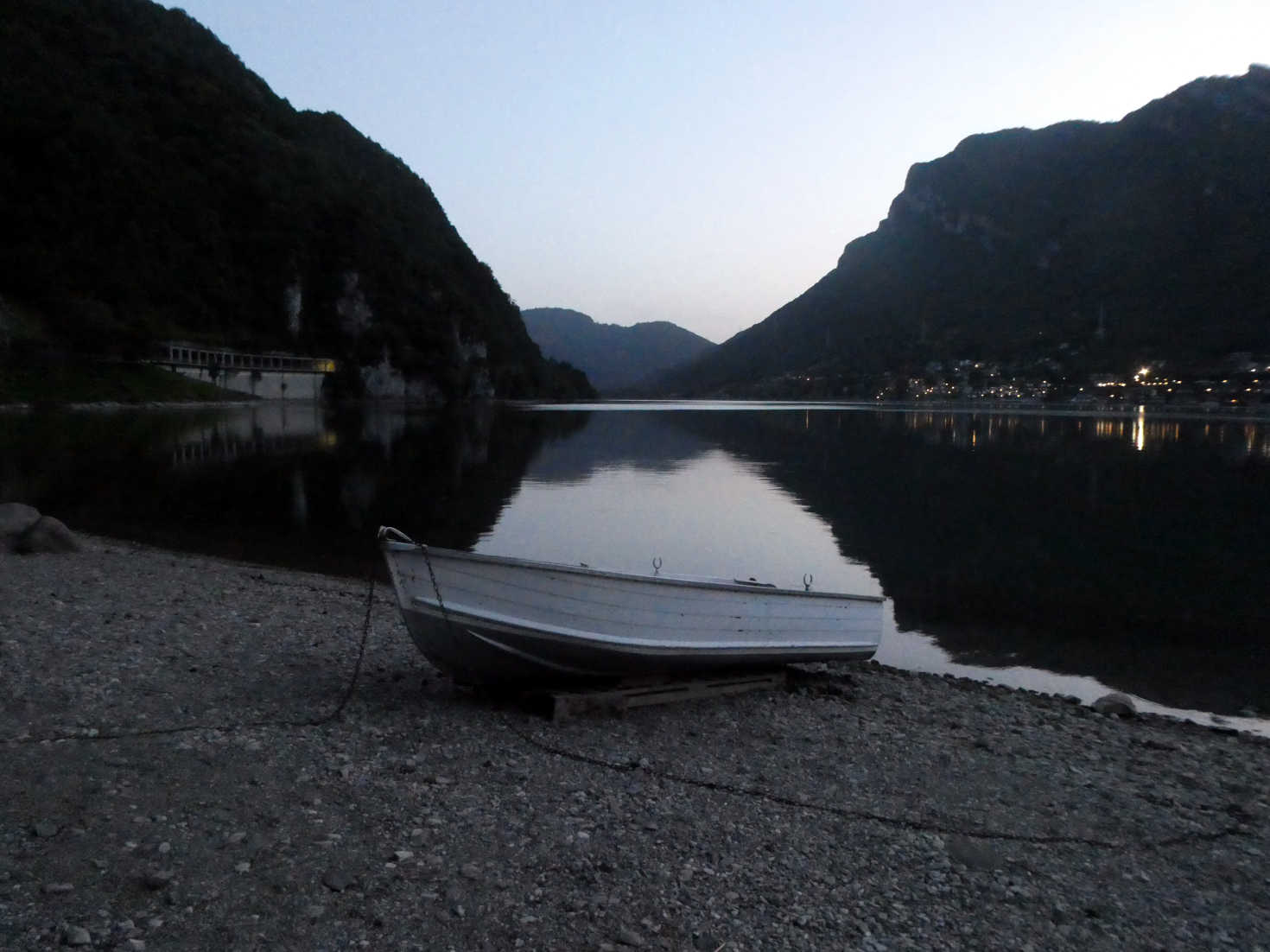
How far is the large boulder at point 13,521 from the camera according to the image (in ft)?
51.5

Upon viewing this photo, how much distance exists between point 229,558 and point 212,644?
9.23 meters

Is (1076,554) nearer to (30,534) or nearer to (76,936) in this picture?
(30,534)

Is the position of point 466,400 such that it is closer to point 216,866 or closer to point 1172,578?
point 1172,578

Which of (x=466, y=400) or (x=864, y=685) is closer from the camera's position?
(x=864, y=685)

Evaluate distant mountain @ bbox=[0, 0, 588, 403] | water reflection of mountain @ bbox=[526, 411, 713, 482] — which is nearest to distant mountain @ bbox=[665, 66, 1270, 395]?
water reflection of mountain @ bbox=[526, 411, 713, 482]

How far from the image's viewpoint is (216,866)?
17.4ft

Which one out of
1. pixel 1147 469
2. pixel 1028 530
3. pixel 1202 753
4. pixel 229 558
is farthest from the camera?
pixel 1147 469

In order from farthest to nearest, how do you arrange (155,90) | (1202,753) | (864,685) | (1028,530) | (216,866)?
(155,90), (1028,530), (864,685), (1202,753), (216,866)

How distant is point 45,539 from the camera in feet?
51.8

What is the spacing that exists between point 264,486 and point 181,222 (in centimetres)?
9911

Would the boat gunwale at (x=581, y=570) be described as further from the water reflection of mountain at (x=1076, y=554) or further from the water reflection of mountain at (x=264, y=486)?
the water reflection of mountain at (x=264, y=486)

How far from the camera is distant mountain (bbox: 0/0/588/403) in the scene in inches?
3750

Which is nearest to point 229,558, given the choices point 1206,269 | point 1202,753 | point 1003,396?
point 1202,753

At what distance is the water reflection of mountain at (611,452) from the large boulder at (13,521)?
21.1m
